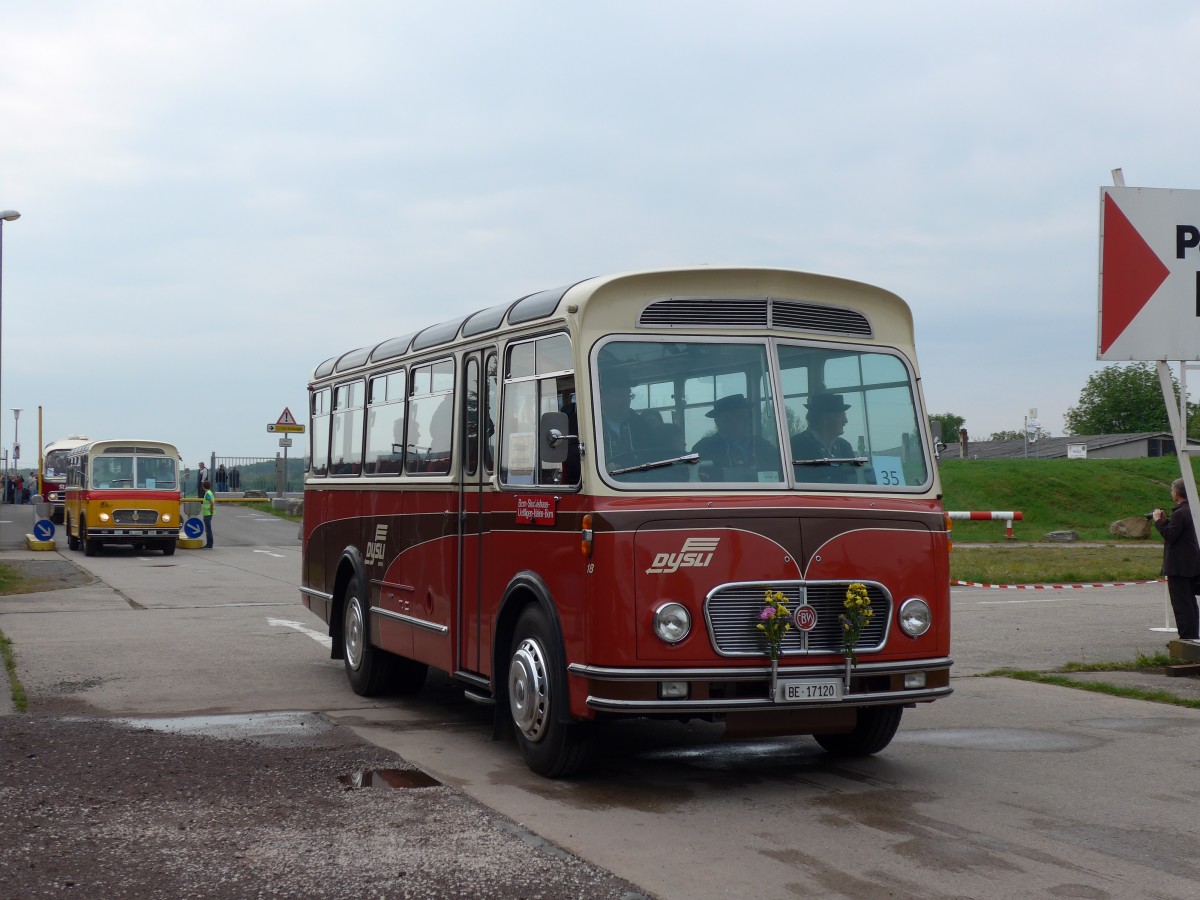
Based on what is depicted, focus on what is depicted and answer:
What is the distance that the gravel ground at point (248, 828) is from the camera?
579cm

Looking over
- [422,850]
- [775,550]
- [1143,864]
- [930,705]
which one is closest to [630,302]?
[775,550]

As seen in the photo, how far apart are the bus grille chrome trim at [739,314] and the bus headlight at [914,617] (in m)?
1.64

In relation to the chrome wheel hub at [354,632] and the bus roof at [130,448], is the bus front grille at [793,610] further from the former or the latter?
the bus roof at [130,448]

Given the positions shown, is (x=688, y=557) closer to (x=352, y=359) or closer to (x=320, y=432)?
(x=352, y=359)

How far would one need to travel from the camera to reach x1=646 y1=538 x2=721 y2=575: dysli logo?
287 inches

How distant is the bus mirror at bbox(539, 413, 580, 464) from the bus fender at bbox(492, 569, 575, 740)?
745mm

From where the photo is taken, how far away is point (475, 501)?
29.9 ft

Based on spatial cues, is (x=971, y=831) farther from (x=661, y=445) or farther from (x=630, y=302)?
(x=630, y=302)

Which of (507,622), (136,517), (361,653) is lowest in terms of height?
(361,653)

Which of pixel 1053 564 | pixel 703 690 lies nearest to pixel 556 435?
pixel 703 690

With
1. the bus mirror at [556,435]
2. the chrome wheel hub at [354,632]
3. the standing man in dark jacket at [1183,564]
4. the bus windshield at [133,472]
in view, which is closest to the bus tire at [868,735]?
the bus mirror at [556,435]

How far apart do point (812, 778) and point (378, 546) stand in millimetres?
4336

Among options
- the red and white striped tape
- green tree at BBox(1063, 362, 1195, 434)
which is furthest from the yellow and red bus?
green tree at BBox(1063, 362, 1195, 434)

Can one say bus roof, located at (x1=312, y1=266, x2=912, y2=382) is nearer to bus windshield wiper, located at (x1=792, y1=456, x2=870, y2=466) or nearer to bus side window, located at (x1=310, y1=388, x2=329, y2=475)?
bus windshield wiper, located at (x1=792, y1=456, x2=870, y2=466)
